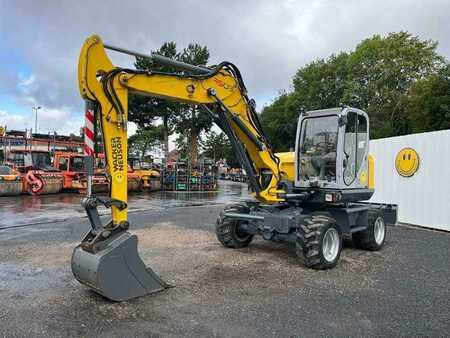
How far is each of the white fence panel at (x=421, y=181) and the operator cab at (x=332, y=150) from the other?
4.06 metres

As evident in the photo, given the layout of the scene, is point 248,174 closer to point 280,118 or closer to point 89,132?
point 89,132

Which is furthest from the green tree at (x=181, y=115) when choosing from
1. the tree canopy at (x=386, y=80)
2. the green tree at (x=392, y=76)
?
the green tree at (x=392, y=76)

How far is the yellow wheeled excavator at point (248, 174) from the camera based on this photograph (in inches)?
204

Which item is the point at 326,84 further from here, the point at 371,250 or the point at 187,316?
the point at 187,316

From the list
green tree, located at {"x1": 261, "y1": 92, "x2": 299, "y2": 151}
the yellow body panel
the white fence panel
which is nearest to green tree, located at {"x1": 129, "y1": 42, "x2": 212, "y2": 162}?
green tree, located at {"x1": 261, "y1": 92, "x2": 299, "y2": 151}

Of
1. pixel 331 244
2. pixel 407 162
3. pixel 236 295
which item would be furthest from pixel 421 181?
pixel 236 295

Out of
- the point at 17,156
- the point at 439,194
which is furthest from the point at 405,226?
the point at 17,156

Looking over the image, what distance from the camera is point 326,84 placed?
38344 mm

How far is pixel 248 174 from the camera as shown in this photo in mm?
7801

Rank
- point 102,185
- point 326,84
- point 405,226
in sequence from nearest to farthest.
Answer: point 405,226 → point 102,185 → point 326,84

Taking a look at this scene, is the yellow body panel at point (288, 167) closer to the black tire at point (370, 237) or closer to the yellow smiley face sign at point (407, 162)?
the black tire at point (370, 237)

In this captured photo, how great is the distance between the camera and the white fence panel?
11.0 m

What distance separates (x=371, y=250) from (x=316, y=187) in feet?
7.00

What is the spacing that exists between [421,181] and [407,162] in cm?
72
